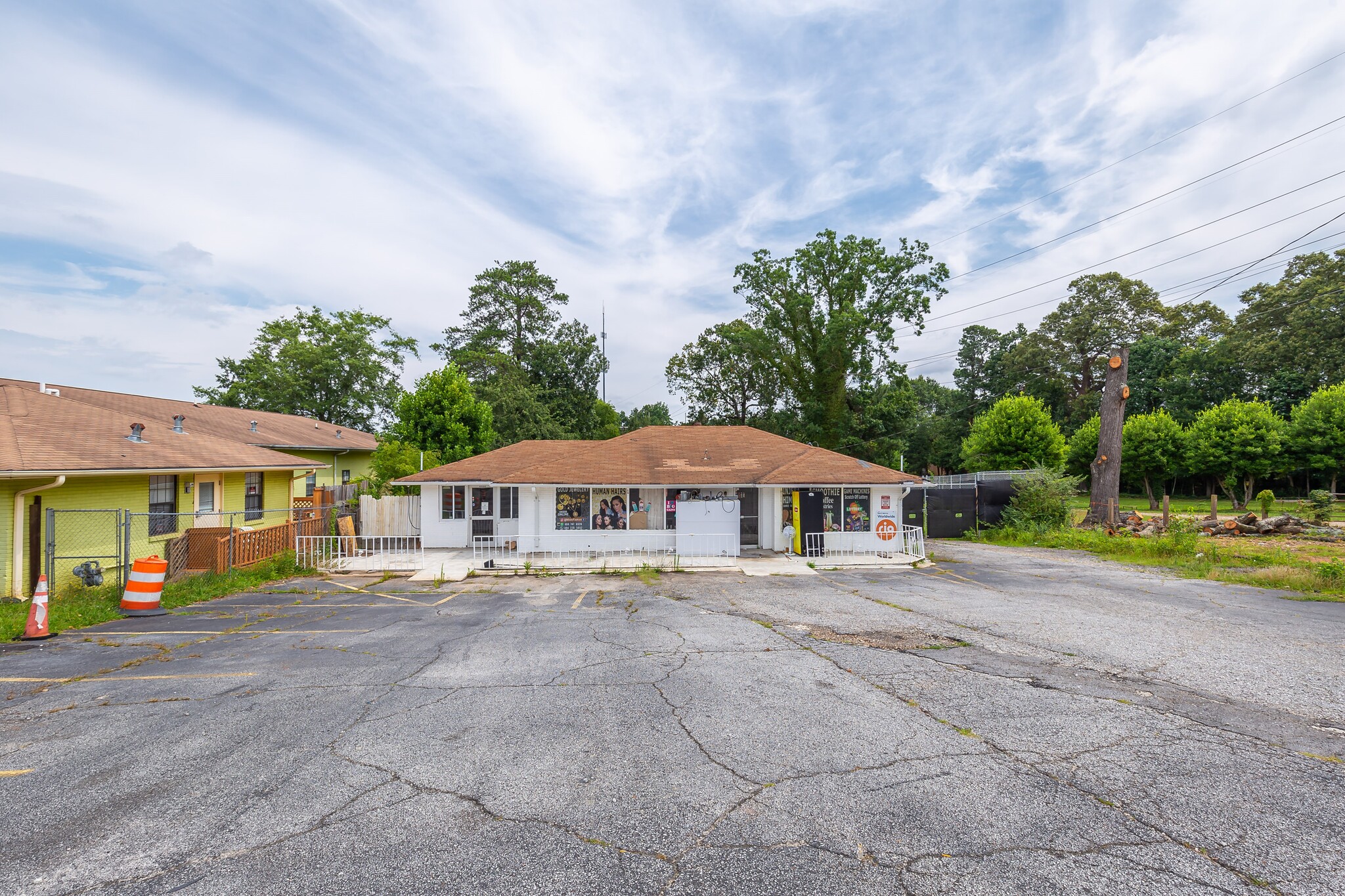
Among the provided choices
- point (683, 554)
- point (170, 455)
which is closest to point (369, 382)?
point (170, 455)

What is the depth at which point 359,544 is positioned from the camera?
67.1 ft

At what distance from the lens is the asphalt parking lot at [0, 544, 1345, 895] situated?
355cm

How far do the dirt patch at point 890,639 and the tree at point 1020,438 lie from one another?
30.6m

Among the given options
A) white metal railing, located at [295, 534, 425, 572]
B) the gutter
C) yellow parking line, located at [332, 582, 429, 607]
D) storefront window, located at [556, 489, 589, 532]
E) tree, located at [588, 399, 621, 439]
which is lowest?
yellow parking line, located at [332, 582, 429, 607]

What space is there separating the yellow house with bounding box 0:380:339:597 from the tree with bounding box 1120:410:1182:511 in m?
46.0

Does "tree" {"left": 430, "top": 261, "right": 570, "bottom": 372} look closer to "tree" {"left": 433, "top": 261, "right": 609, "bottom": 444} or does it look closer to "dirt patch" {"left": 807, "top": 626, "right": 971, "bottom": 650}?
"tree" {"left": 433, "top": 261, "right": 609, "bottom": 444}

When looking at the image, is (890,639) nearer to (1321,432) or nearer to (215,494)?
(215,494)

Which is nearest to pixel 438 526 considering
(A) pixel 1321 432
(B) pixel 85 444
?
(B) pixel 85 444

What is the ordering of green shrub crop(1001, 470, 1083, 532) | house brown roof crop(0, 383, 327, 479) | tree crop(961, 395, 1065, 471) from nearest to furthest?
1. house brown roof crop(0, 383, 327, 479)
2. green shrub crop(1001, 470, 1083, 532)
3. tree crop(961, 395, 1065, 471)

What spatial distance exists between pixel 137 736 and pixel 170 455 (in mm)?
12294

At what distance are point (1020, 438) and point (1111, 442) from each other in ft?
35.7

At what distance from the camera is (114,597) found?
11.1 m

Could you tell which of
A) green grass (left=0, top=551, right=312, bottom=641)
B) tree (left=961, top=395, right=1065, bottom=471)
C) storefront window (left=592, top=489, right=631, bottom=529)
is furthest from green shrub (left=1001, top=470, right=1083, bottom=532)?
green grass (left=0, top=551, right=312, bottom=641)

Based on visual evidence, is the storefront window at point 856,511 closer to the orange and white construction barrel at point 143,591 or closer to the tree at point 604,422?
the orange and white construction barrel at point 143,591
